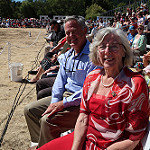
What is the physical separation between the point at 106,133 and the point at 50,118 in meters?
0.83

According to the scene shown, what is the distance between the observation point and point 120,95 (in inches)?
53.6

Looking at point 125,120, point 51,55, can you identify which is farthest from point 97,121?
point 51,55

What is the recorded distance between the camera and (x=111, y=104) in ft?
4.50

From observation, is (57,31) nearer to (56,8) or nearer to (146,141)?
(146,141)

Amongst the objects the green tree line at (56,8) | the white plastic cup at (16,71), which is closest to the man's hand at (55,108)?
the white plastic cup at (16,71)

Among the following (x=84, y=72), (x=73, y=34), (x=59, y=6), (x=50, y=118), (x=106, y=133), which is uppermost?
(x=59, y=6)

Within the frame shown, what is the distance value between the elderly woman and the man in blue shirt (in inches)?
18.5

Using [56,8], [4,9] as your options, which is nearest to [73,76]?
[4,9]

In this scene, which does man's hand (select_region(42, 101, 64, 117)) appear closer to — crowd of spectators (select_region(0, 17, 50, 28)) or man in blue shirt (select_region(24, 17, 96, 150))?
man in blue shirt (select_region(24, 17, 96, 150))

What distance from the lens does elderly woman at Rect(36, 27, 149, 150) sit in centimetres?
129

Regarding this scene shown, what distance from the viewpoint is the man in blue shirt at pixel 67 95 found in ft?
6.82

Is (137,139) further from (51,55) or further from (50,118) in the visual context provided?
(51,55)

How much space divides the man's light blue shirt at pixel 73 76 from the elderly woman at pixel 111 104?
0.50 m

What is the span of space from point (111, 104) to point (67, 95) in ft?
3.26
